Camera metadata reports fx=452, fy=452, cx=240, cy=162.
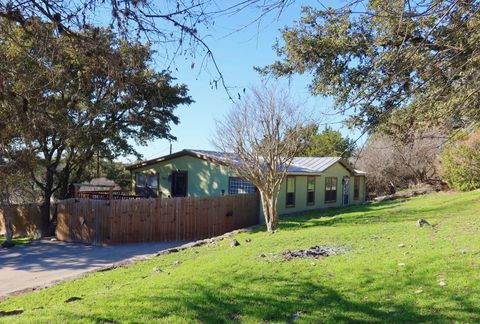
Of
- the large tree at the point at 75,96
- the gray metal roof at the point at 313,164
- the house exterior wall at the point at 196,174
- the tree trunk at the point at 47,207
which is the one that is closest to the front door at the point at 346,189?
the gray metal roof at the point at 313,164

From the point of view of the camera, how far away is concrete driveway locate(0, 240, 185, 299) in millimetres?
11813

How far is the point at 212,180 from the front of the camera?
24859mm

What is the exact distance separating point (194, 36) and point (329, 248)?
297 inches

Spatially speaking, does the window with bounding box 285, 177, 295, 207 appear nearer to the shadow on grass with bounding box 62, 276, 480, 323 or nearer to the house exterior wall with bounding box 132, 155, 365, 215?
the house exterior wall with bounding box 132, 155, 365, 215

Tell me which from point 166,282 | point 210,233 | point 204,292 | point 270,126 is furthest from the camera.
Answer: point 210,233

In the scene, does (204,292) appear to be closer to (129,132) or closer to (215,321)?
(215,321)

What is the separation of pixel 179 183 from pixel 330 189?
10335mm

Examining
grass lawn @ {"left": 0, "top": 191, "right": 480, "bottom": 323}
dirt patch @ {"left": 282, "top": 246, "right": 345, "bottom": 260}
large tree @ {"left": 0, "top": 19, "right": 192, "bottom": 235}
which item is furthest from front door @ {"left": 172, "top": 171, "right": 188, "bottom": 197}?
dirt patch @ {"left": 282, "top": 246, "right": 345, "bottom": 260}

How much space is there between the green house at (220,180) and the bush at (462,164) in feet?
20.9

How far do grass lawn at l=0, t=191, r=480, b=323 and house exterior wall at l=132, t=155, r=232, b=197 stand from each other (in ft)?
44.5

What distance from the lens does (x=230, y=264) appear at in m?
9.13

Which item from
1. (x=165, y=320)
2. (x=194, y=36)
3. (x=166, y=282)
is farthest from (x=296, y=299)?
(x=194, y=36)

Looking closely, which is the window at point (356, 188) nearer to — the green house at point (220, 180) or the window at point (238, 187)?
the green house at point (220, 180)

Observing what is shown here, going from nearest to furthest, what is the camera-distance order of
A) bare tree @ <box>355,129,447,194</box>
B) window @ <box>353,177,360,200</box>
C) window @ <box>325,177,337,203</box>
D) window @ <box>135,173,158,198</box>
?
1. window @ <box>135,173,158,198</box>
2. window @ <box>325,177,337,203</box>
3. bare tree @ <box>355,129,447,194</box>
4. window @ <box>353,177,360,200</box>
